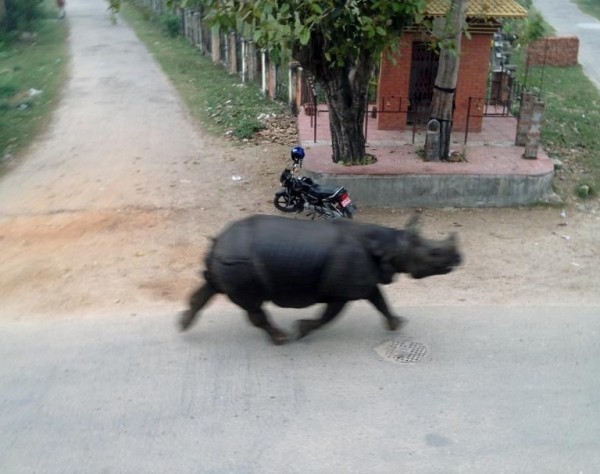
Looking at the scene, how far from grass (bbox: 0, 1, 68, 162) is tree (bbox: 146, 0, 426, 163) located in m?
5.64

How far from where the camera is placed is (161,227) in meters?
7.88

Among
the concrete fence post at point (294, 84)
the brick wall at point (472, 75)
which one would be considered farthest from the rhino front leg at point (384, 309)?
the concrete fence post at point (294, 84)

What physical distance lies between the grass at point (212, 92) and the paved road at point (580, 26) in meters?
8.29


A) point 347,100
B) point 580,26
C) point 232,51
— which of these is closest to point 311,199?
point 347,100

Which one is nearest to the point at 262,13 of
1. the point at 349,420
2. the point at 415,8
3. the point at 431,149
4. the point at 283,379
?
the point at 415,8

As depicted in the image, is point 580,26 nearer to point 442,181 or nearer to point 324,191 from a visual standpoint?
point 442,181

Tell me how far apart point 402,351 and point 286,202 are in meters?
3.41

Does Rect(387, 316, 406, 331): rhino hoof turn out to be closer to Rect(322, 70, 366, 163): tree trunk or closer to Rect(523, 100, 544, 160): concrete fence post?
Rect(322, 70, 366, 163): tree trunk

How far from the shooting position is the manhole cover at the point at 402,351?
17.0 feet

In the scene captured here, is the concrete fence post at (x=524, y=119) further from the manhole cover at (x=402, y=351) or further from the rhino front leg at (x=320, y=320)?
the rhino front leg at (x=320, y=320)

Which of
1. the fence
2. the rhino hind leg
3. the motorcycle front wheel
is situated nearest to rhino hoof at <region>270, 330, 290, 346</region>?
the rhino hind leg

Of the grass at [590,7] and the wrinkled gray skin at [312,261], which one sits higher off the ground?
the grass at [590,7]

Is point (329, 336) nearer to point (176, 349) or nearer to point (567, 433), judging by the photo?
point (176, 349)

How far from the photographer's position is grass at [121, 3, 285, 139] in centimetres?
1209
